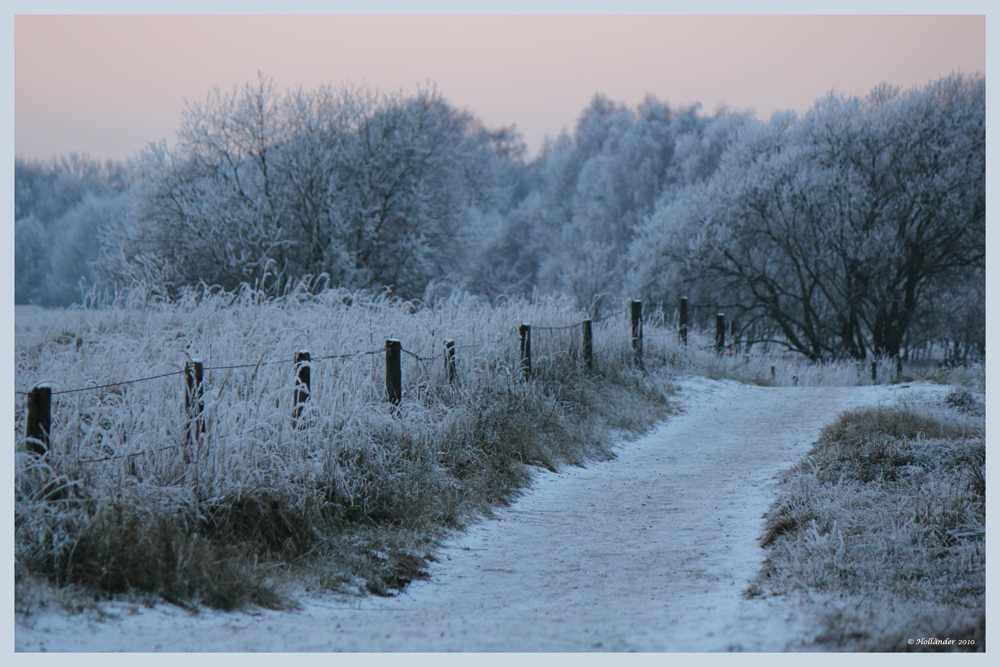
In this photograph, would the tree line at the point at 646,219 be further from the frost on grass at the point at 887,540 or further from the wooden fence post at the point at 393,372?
the frost on grass at the point at 887,540

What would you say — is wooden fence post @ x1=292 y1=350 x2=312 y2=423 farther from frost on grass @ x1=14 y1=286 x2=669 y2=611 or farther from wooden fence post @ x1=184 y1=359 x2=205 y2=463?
wooden fence post @ x1=184 y1=359 x2=205 y2=463

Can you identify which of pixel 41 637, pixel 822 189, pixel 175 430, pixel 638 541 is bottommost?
pixel 638 541

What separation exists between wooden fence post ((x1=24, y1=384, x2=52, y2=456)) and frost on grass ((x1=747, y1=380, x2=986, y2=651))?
4036mm

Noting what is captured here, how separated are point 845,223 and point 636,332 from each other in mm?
12685

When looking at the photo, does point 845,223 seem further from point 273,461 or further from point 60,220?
point 60,220

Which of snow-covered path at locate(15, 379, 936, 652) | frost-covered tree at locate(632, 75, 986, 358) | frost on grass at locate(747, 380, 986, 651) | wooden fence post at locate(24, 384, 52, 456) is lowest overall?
snow-covered path at locate(15, 379, 936, 652)

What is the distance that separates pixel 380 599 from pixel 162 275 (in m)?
16.4

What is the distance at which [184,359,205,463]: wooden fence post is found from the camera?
15.5 feet

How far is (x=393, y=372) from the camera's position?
6816 millimetres

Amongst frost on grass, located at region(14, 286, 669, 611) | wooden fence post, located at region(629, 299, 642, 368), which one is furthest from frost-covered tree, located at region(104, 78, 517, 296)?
frost on grass, located at region(14, 286, 669, 611)

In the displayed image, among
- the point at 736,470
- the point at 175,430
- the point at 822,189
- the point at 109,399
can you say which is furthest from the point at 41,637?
the point at 822,189

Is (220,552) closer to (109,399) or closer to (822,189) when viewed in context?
(109,399)

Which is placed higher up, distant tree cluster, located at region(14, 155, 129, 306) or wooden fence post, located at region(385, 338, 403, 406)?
distant tree cluster, located at region(14, 155, 129, 306)

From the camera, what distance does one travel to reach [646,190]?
130 feet
